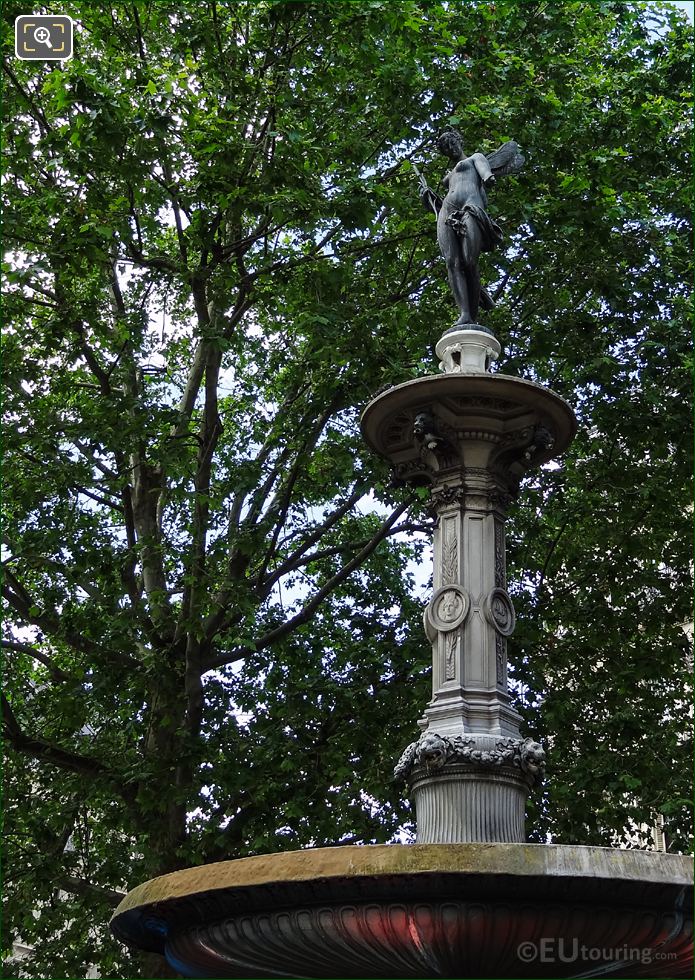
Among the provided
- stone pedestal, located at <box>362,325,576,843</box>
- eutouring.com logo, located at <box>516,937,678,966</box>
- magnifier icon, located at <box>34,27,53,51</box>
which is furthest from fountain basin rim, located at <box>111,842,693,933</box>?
magnifier icon, located at <box>34,27,53,51</box>

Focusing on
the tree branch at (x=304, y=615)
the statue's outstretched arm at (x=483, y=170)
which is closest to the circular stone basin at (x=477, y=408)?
the statue's outstretched arm at (x=483, y=170)

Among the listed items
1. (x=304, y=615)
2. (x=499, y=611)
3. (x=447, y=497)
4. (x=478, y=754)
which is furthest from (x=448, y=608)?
(x=304, y=615)

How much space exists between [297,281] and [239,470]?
84.6 inches

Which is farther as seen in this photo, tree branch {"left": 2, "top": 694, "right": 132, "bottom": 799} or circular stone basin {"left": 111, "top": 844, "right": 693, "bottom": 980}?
tree branch {"left": 2, "top": 694, "right": 132, "bottom": 799}

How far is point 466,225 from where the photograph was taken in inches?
343

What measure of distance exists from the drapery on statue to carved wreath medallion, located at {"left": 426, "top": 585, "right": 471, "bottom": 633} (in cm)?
201

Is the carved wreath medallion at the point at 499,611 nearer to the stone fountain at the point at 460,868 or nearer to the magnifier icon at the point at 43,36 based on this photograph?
the stone fountain at the point at 460,868

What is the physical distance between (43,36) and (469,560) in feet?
26.1

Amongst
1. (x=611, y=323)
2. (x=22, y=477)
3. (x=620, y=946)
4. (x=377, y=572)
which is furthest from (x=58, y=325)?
(x=620, y=946)

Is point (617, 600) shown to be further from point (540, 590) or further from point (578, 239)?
point (578, 239)

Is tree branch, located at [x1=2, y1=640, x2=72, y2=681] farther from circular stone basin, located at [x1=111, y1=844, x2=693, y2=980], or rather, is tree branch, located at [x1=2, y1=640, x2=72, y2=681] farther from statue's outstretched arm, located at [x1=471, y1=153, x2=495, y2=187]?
circular stone basin, located at [x1=111, y1=844, x2=693, y2=980]

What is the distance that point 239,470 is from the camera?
43.7 ft

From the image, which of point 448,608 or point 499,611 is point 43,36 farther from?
point 499,611

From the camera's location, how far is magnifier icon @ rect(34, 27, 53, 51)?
12688 mm
